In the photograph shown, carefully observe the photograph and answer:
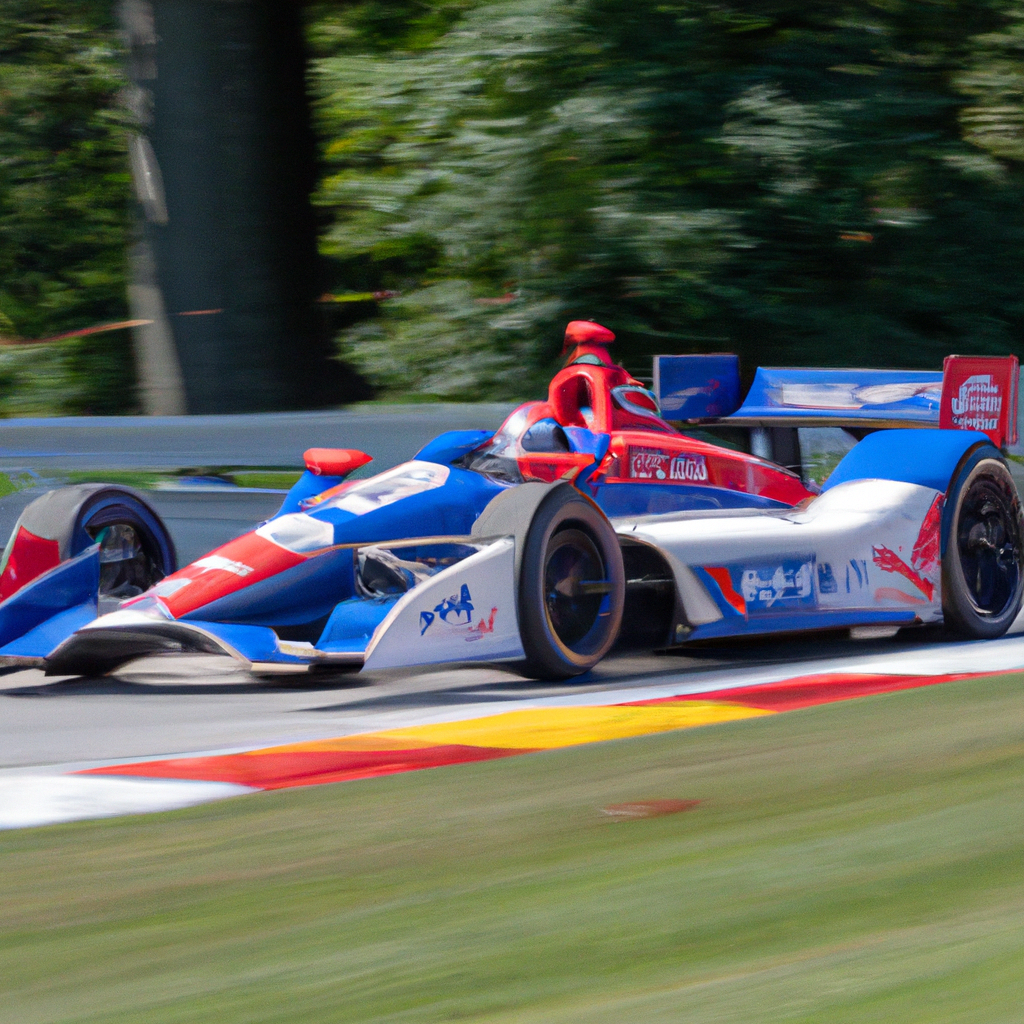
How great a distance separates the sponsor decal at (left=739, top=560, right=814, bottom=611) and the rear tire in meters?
0.45

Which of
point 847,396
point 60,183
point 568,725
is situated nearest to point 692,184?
point 847,396

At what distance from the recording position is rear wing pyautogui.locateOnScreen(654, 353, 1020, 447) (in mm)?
6059

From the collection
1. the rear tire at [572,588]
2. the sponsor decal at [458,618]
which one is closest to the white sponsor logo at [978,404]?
the rear tire at [572,588]

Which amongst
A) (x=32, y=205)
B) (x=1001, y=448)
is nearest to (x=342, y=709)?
(x=1001, y=448)

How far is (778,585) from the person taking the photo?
193 inches

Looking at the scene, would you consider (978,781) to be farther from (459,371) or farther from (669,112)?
(459,371)

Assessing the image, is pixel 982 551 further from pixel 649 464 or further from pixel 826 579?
pixel 649 464

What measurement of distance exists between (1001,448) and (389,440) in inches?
117

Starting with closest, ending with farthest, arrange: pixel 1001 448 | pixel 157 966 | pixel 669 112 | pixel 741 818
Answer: pixel 157 966, pixel 741 818, pixel 1001 448, pixel 669 112

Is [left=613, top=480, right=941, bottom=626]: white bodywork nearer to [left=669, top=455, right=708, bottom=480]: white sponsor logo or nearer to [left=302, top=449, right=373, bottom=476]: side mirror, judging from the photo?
[left=669, top=455, right=708, bottom=480]: white sponsor logo

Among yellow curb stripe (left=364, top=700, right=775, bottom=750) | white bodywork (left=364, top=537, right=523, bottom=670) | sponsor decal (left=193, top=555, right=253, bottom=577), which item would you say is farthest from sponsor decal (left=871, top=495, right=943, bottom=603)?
sponsor decal (left=193, top=555, right=253, bottom=577)

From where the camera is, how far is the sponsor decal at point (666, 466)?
5.32m

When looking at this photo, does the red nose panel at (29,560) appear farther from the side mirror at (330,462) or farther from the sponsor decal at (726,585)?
the sponsor decal at (726,585)

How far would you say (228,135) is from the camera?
882 cm
